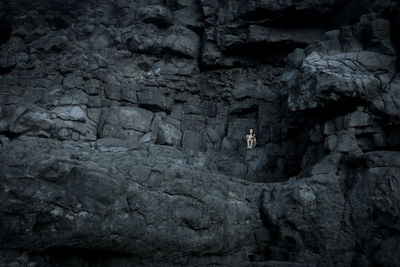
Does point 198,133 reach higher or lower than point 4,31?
lower

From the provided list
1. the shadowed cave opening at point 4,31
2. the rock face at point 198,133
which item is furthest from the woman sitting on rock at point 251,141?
the shadowed cave opening at point 4,31

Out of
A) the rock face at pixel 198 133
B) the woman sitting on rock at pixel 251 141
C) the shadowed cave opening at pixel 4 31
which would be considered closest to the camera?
the rock face at pixel 198 133

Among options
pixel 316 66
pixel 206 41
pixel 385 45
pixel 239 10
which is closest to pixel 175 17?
pixel 206 41

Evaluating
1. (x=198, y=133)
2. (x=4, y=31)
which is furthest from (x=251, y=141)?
(x=4, y=31)

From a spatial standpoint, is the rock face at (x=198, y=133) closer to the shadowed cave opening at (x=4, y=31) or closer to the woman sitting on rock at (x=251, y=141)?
the shadowed cave opening at (x=4, y=31)

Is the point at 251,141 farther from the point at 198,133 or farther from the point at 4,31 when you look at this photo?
the point at 4,31

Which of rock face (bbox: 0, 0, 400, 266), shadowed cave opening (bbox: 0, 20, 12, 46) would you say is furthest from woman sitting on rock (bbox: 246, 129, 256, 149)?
shadowed cave opening (bbox: 0, 20, 12, 46)

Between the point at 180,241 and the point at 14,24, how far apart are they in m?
9.96

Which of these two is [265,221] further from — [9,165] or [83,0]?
[83,0]

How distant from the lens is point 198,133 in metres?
10.4

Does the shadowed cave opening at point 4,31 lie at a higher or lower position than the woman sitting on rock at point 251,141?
higher

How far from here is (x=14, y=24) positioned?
10992mm

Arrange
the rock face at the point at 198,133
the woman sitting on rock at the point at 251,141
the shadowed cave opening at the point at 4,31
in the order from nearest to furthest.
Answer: the rock face at the point at 198,133
the woman sitting on rock at the point at 251,141
the shadowed cave opening at the point at 4,31

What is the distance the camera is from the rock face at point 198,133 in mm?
5168
